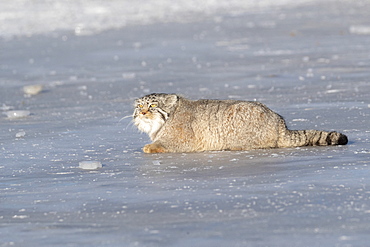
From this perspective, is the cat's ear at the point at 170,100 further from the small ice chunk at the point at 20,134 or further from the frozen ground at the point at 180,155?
the small ice chunk at the point at 20,134

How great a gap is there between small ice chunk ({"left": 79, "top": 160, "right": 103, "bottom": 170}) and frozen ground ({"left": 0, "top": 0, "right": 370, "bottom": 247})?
0.06 meters

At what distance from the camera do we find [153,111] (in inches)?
302

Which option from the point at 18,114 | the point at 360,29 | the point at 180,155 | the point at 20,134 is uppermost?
the point at 360,29

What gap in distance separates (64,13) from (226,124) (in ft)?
69.3

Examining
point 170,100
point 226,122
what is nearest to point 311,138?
point 226,122

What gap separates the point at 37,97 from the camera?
1203 centimetres

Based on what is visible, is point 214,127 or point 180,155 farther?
point 214,127

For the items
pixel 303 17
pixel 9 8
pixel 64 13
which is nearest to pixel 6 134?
pixel 303 17

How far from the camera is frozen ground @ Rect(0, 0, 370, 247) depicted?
15.9 ft

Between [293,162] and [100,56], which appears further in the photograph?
[100,56]

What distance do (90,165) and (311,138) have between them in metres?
2.18

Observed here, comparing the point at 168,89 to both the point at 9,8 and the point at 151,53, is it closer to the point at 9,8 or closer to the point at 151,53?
the point at 151,53

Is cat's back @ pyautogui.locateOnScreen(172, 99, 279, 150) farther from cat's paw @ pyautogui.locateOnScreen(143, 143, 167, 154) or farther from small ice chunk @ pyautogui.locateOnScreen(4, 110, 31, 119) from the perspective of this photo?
small ice chunk @ pyautogui.locateOnScreen(4, 110, 31, 119)

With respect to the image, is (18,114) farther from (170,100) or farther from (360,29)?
(360,29)
